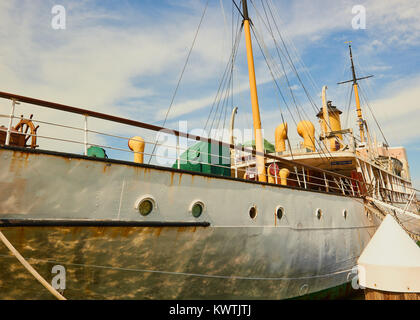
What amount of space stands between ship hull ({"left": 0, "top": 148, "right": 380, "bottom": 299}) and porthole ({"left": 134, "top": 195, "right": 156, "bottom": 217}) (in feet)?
0.25

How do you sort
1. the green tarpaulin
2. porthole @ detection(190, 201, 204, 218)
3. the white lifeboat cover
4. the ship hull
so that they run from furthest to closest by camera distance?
the green tarpaulin < porthole @ detection(190, 201, 204, 218) < the ship hull < the white lifeboat cover

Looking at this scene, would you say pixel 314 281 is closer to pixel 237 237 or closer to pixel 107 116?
pixel 237 237

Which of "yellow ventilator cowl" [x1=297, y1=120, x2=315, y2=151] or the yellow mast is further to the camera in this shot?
"yellow ventilator cowl" [x1=297, y1=120, x2=315, y2=151]

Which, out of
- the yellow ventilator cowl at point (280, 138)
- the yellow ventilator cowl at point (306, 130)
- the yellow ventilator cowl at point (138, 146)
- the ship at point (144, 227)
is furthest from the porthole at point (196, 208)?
the yellow ventilator cowl at point (306, 130)

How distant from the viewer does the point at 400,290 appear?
11.0 ft

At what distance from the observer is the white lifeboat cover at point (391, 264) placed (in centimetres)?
336

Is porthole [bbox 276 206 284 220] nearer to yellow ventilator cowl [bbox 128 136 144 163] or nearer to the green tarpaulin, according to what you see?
the green tarpaulin

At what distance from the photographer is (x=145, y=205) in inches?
190

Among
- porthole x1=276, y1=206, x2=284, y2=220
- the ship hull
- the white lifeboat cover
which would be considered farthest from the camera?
porthole x1=276, y1=206, x2=284, y2=220

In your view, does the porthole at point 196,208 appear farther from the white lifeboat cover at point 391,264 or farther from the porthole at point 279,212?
the white lifeboat cover at point 391,264

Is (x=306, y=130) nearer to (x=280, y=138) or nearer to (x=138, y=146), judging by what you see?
(x=280, y=138)

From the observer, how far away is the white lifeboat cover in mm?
3361

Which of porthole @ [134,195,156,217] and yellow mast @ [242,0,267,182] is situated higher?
yellow mast @ [242,0,267,182]

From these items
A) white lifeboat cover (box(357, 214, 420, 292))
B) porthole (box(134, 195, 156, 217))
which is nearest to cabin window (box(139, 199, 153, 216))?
porthole (box(134, 195, 156, 217))
